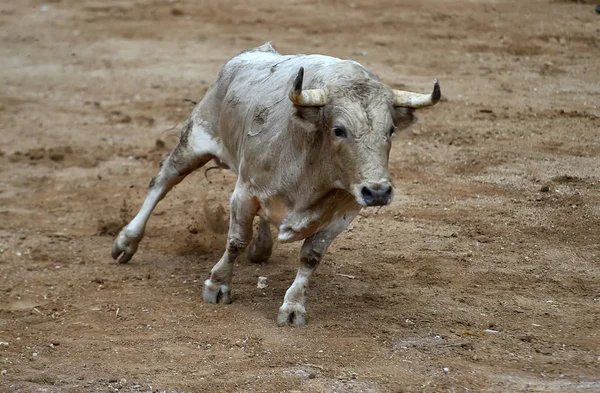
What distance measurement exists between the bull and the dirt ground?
1.99 feet

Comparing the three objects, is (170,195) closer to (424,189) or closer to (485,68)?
(424,189)

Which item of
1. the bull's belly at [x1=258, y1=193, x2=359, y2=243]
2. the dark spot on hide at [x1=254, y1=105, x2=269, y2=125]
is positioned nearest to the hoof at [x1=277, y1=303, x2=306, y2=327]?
the bull's belly at [x1=258, y1=193, x2=359, y2=243]

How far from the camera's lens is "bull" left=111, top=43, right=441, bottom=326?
6.29 m

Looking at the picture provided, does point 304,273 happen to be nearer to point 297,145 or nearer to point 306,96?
point 297,145

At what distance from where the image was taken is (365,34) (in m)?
14.9

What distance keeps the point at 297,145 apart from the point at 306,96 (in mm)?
539

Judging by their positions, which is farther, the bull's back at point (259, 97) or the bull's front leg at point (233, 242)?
the bull's front leg at point (233, 242)

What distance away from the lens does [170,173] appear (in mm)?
8633

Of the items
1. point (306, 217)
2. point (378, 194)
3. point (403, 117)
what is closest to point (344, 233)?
point (306, 217)

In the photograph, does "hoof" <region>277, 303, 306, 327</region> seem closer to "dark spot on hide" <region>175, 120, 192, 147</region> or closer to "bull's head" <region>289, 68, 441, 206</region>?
"bull's head" <region>289, 68, 441, 206</region>

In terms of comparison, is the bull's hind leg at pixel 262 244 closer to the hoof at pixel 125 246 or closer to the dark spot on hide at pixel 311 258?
the hoof at pixel 125 246

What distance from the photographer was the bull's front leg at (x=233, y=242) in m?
7.29

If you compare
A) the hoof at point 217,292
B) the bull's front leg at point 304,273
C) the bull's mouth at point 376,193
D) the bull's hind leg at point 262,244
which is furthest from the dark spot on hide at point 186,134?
the bull's mouth at point 376,193

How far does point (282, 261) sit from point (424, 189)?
2.01m
